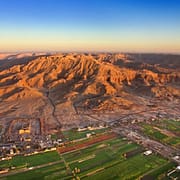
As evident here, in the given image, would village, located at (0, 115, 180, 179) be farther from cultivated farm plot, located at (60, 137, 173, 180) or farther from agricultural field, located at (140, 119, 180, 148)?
cultivated farm plot, located at (60, 137, 173, 180)

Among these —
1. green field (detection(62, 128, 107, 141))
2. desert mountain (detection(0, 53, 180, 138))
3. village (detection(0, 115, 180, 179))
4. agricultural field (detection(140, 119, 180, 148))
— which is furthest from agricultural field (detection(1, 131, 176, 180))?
desert mountain (detection(0, 53, 180, 138))

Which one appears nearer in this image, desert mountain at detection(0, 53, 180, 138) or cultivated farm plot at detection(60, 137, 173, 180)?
cultivated farm plot at detection(60, 137, 173, 180)

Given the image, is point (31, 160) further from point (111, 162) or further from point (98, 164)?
point (111, 162)

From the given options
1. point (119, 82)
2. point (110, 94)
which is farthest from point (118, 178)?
point (119, 82)

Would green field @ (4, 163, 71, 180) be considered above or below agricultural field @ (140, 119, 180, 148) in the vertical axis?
below

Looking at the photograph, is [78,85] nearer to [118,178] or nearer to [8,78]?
[8,78]

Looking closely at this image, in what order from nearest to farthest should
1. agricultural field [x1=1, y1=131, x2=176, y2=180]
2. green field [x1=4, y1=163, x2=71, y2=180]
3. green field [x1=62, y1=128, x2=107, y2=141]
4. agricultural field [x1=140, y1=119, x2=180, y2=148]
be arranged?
green field [x1=4, y1=163, x2=71, y2=180], agricultural field [x1=1, y1=131, x2=176, y2=180], agricultural field [x1=140, y1=119, x2=180, y2=148], green field [x1=62, y1=128, x2=107, y2=141]
